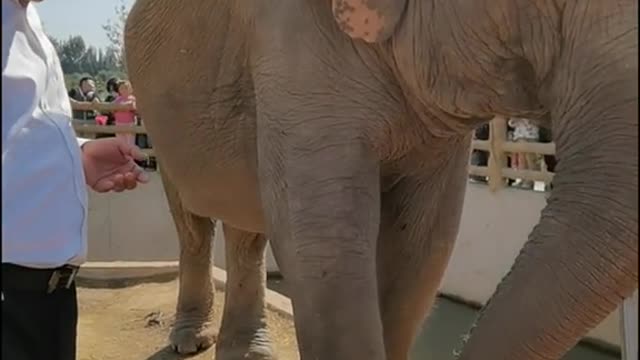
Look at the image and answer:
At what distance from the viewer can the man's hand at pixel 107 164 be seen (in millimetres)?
1854

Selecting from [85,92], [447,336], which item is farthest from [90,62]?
[447,336]

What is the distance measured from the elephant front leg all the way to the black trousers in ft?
1.82

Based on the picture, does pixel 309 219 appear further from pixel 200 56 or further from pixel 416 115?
pixel 200 56

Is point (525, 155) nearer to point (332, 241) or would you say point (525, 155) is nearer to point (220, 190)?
→ point (220, 190)

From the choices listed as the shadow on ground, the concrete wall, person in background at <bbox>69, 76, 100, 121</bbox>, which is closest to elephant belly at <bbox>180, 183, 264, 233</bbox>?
the shadow on ground

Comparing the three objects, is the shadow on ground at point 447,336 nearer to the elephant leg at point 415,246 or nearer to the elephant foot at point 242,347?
the elephant foot at point 242,347

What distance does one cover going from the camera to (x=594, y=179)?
5.55 ft

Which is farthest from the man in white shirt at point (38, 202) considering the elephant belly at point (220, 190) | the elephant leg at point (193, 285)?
the elephant leg at point (193, 285)

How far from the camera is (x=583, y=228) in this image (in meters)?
1.69

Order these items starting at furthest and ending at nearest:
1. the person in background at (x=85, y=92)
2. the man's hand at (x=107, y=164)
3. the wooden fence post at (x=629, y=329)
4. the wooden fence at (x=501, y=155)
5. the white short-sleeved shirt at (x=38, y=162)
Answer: the person in background at (x=85, y=92) → the wooden fence at (x=501, y=155) → the wooden fence post at (x=629, y=329) → the man's hand at (x=107, y=164) → the white short-sleeved shirt at (x=38, y=162)

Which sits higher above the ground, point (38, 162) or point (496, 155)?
point (38, 162)

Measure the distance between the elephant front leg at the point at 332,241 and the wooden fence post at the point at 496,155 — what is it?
4169mm

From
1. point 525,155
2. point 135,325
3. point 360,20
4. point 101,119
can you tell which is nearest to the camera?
point 360,20

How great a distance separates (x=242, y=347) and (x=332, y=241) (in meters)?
1.79
